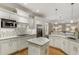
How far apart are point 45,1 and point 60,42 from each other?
1.03m

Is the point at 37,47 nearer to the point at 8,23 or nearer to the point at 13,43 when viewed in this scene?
the point at 13,43

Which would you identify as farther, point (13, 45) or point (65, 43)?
point (65, 43)

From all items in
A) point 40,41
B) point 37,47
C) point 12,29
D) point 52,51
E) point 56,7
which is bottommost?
point 52,51

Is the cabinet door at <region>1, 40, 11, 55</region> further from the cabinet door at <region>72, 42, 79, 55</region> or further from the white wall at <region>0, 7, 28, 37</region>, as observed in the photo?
the cabinet door at <region>72, 42, 79, 55</region>

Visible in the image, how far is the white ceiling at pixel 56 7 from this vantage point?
1901mm

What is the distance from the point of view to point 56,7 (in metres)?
1.91

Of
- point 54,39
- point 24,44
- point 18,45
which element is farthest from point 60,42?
point 18,45

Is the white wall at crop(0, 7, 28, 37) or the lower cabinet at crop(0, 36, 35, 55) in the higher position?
the white wall at crop(0, 7, 28, 37)

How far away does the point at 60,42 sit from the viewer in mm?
2090

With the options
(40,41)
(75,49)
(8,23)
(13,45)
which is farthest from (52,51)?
(8,23)

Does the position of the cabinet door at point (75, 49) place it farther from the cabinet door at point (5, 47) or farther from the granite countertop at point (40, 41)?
the cabinet door at point (5, 47)

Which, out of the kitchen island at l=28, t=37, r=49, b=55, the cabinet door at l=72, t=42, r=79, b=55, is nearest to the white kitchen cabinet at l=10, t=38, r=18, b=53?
the kitchen island at l=28, t=37, r=49, b=55

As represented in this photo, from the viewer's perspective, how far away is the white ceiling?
190 centimetres
